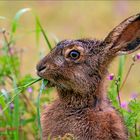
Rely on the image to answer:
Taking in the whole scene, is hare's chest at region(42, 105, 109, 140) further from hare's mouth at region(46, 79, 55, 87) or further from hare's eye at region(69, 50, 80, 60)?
hare's eye at region(69, 50, 80, 60)

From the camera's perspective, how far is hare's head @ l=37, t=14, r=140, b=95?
5.34m

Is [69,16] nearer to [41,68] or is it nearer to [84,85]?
[84,85]

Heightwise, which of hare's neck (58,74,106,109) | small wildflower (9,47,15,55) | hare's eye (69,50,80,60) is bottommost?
hare's neck (58,74,106,109)

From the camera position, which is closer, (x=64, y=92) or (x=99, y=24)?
(x=64, y=92)

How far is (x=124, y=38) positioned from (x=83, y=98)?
0.55m

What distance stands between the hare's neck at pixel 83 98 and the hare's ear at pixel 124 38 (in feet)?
0.86

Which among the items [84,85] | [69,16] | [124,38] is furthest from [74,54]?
[69,16]

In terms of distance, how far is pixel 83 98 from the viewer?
18.0 ft

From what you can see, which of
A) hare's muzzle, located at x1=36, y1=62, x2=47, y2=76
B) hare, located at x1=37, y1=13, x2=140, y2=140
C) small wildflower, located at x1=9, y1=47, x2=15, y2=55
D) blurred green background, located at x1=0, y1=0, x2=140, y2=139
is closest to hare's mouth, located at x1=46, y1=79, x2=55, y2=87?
hare, located at x1=37, y1=13, x2=140, y2=140

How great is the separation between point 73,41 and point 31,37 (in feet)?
18.1

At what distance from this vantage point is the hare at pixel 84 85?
5.37m

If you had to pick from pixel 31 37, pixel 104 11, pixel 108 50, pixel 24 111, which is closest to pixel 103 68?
pixel 108 50

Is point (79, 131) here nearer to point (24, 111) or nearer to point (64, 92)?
point (64, 92)

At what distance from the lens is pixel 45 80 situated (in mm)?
5418
